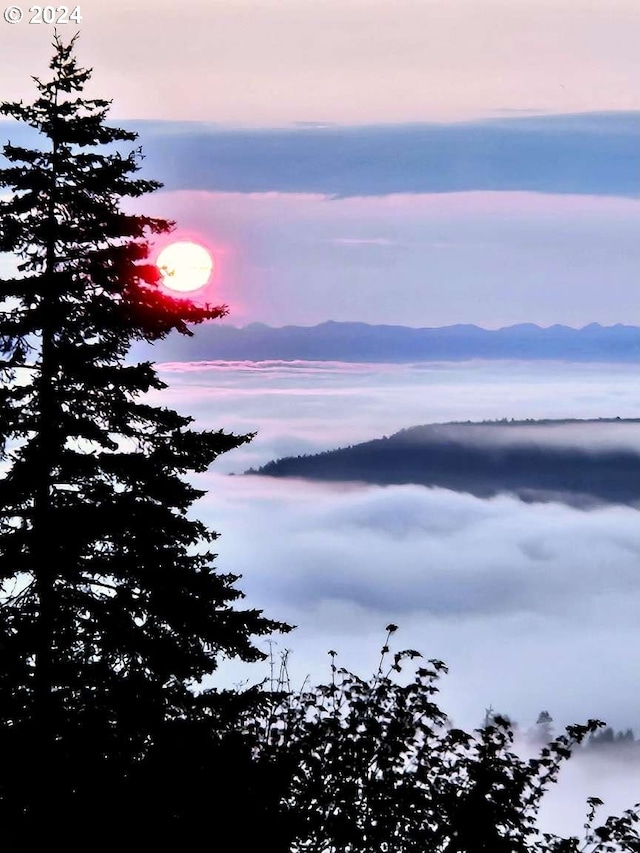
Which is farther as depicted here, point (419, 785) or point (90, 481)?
point (90, 481)

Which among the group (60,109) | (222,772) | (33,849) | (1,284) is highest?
(60,109)

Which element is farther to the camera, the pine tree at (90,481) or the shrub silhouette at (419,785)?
the pine tree at (90,481)

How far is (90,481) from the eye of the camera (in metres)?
17.2

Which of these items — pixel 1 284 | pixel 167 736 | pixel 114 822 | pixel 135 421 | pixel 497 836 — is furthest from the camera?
pixel 135 421

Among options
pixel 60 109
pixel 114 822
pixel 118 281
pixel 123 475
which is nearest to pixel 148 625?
pixel 123 475

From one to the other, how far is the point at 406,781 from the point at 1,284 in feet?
30.4

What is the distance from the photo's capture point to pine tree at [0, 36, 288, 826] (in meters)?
16.5

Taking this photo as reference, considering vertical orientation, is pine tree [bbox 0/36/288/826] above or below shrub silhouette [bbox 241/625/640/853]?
above

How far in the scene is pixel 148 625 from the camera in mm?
17328

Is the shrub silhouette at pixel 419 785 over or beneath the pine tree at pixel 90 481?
beneath

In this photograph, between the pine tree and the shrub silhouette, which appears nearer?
the shrub silhouette

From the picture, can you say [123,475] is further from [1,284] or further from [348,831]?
[348,831]

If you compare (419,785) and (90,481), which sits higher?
(90,481)

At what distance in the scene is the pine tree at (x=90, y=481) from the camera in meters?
16.5
